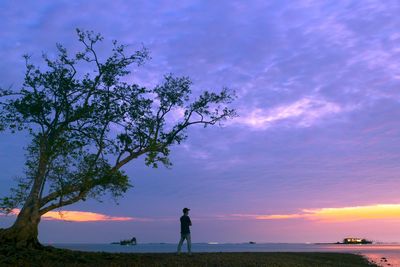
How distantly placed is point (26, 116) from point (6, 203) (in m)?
5.86

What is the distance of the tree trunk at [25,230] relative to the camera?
2759 cm

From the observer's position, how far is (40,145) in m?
29.9

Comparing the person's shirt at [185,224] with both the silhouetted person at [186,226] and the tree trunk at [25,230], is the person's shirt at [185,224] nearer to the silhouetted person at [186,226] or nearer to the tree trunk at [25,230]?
the silhouetted person at [186,226]

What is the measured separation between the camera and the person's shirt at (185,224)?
97.0 ft

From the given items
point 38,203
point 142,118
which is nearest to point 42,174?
point 38,203

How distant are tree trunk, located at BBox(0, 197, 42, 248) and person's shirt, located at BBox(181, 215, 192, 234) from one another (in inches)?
358

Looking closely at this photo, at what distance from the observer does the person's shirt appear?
29.6 metres

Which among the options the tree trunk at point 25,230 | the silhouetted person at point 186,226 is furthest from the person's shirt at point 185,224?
the tree trunk at point 25,230

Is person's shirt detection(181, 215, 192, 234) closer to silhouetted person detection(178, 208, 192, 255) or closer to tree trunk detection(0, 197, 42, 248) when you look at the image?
silhouetted person detection(178, 208, 192, 255)

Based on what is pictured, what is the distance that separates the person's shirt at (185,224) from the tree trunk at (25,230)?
910 cm

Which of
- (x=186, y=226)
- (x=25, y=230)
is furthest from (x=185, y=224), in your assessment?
(x=25, y=230)

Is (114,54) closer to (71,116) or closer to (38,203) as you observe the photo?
(71,116)

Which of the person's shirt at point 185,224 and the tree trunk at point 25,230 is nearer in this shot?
the tree trunk at point 25,230

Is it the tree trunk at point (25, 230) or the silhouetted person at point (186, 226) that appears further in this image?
the silhouetted person at point (186, 226)
